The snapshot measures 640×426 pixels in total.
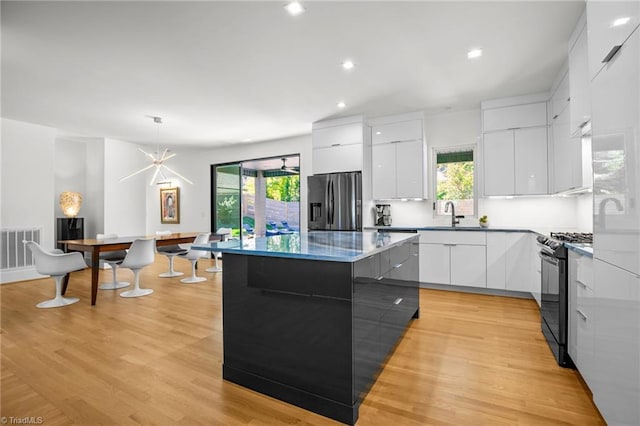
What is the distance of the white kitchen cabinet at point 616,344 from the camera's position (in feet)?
4.30

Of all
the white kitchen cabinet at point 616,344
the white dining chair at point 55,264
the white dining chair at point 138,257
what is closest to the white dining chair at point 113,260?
the white dining chair at point 138,257

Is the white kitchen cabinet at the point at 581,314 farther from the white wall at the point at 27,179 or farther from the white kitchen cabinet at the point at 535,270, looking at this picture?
the white wall at the point at 27,179

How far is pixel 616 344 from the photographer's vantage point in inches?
57.5

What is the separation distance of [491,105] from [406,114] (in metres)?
1.17

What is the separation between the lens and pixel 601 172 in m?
1.61

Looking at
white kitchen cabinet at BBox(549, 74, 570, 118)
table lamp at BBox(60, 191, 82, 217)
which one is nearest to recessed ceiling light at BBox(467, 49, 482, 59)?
white kitchen cabinet at BBox(549, 74, 570, 118)

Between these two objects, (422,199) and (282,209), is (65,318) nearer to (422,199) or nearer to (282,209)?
(422,199)

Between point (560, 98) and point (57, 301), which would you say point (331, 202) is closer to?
point (560, 98)

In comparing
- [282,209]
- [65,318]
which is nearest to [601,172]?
[65,318]

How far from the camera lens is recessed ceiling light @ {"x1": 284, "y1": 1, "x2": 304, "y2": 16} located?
2314mm

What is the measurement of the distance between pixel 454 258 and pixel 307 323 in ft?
10.5

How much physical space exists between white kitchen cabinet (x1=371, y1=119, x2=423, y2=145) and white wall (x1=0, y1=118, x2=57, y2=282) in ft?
18.9

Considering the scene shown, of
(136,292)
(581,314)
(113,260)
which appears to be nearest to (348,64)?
(581,314)

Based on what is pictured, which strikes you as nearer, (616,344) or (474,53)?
(616,344)
